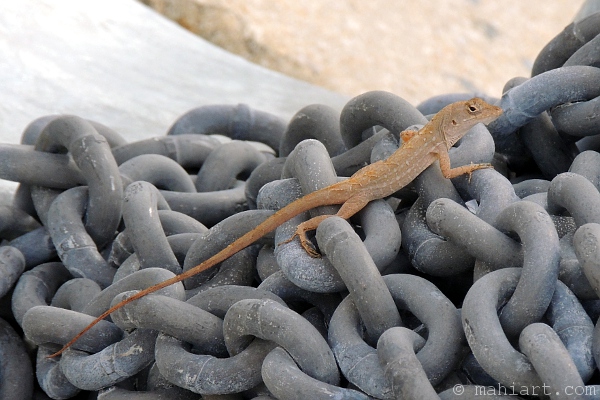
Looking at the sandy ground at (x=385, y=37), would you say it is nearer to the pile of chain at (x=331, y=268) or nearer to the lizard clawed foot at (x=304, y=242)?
the pile of chain at (x=331, y=268)

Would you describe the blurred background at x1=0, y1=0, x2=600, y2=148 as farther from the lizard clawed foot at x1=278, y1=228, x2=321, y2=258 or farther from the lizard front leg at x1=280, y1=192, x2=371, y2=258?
the lizard clawed foot at x1=278, y1=228, x2=321, y2=258

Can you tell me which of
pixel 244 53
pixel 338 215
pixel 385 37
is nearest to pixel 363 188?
pixel 338 215

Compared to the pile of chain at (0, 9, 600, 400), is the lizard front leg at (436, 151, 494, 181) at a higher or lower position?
higher

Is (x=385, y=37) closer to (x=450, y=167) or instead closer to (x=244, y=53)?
(x=244, y=53)

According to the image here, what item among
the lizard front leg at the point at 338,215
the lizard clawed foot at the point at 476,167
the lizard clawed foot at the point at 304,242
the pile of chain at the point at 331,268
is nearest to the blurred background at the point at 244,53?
the pile of chain at the point at 331,268

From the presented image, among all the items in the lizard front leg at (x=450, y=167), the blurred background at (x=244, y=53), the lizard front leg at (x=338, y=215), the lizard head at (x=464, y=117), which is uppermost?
the lizard head at (x=464, y=117)

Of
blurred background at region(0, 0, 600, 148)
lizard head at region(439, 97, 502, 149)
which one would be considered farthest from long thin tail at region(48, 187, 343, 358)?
blurred background at region(0, 0, 600, 148)

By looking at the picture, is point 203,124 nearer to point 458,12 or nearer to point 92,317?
point 92,317
